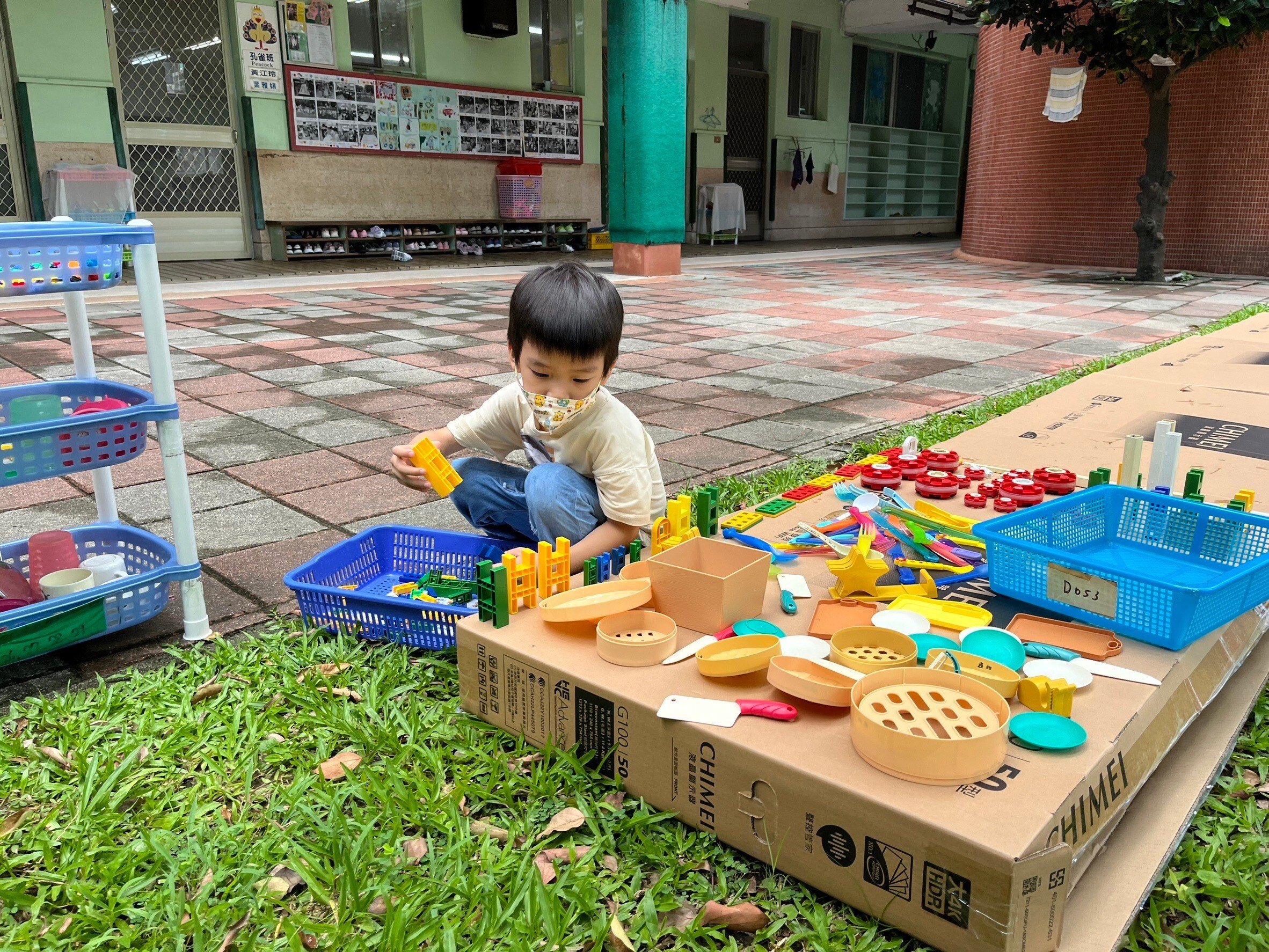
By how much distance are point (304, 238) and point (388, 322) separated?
194 inches

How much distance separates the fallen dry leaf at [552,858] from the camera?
48.8 inches

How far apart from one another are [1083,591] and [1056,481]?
82cm

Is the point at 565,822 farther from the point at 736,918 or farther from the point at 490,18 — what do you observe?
the point at 490,18

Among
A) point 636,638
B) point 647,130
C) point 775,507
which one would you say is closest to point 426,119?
point 647,130

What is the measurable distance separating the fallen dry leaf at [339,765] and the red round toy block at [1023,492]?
149cm

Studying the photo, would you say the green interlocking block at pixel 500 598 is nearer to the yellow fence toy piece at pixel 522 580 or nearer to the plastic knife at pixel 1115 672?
the yellow fence toy piece at pixel 522 580

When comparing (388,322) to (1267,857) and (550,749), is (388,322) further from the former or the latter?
(1267,857)

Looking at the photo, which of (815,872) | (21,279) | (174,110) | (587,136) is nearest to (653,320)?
(21,279)

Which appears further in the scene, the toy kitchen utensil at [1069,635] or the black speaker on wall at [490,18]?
the black speaker on wall at [490,18]

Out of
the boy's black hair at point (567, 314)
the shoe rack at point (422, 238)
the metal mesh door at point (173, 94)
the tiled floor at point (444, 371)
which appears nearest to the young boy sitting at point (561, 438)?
the boy's black hair at point (567, 314)

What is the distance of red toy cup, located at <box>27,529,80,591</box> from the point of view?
1881 mm

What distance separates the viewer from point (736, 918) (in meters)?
1.17

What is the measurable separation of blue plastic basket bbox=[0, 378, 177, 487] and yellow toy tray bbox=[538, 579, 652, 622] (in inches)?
32.6

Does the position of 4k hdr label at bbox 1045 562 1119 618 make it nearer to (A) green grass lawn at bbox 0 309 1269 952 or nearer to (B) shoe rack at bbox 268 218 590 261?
(A) green grass lawn at bbox 0 309 1269 952
